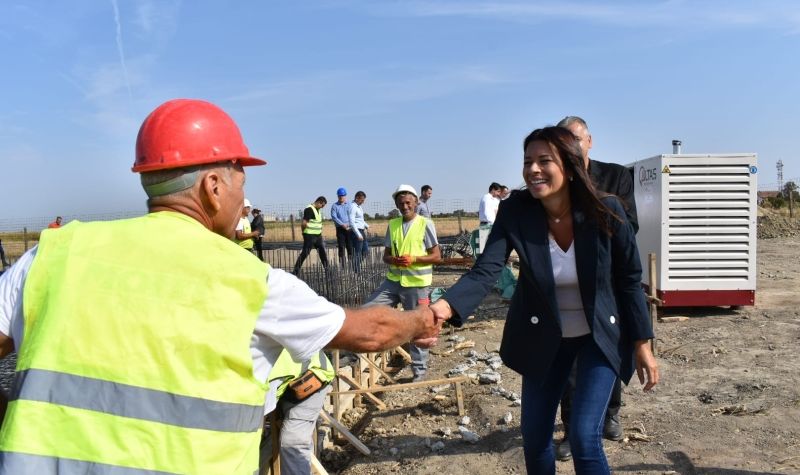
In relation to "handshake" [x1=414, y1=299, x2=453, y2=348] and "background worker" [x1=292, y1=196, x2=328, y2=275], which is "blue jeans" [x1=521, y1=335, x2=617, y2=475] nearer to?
"handshake" [x1=414, y1=299, x2=453, y2=348]

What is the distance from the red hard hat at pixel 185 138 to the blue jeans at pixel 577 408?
77.2 inches

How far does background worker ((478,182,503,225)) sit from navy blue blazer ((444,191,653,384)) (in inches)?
432

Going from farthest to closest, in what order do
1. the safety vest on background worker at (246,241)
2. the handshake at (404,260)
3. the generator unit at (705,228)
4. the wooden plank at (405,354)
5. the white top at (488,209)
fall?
the white top at (488,209) < the safety vest on background worker at (246,241) < the generator unit at (705,228) < the wooden plank at (405,354) < the handshake at (404,260)

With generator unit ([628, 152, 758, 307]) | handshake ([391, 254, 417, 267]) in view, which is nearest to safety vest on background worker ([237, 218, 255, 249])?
handshake ([391, 254, 417, 267])

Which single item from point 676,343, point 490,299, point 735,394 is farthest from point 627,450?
point 490,299

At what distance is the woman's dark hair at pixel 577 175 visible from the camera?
320 centimetres

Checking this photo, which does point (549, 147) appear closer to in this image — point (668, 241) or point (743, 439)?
point (743, 439)

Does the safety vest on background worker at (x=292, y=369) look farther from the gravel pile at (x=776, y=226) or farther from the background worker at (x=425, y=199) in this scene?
the gravel pile at (x=776, y=226)

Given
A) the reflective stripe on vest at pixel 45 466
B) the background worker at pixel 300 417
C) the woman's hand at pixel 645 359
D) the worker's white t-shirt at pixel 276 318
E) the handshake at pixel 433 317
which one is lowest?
the background worker at pixel 300 417

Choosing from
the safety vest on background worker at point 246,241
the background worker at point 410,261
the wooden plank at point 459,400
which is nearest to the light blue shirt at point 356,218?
the safety vest on background worker at point 246,241

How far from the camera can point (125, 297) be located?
1605 millimetres

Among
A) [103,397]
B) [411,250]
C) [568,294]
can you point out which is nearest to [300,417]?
[568,294]

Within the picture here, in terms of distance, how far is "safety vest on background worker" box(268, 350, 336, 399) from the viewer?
9.18ft

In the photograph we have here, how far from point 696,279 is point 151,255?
30.6 ft
